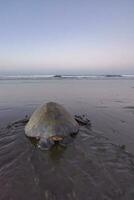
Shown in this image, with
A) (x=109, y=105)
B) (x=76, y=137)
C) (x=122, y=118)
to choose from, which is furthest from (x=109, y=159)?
(x=109, y=105)

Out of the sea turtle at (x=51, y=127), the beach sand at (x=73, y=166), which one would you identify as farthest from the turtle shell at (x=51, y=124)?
the beach sand at (x=73, y=166)

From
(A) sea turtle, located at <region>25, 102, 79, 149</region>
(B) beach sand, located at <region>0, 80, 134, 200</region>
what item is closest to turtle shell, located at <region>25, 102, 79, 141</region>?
(A) sea turtle, located at <region>25, 102, 79, 149</region>

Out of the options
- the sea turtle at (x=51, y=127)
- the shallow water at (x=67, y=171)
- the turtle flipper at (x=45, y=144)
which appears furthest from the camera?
the sea turtle at (x=51, y=127)

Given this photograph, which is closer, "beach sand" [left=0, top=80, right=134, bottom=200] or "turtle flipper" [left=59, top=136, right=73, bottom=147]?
"beach sand" [left=0, top=80, right=134, bottom=200]

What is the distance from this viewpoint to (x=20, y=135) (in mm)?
5426

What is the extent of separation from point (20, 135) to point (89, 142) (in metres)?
Result: 1.74

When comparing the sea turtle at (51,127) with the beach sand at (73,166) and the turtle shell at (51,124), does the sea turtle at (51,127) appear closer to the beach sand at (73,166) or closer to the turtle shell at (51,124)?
the turtle shell at (51,124)

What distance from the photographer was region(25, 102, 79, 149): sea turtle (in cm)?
470

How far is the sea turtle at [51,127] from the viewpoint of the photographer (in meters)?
4.70

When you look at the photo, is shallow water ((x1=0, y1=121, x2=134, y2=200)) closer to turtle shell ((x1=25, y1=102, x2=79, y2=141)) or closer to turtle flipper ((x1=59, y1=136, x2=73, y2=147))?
turtle flipper ((x1=59, y1=136, x2=73, y2=147))

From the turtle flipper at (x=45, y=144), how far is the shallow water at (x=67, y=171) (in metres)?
0.10

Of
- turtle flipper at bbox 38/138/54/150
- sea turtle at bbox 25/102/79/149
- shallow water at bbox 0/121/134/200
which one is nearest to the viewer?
shallow water at bbox 0/121/134/200

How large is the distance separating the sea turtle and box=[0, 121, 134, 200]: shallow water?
0.61ft

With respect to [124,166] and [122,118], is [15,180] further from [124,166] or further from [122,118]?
[122,118]
